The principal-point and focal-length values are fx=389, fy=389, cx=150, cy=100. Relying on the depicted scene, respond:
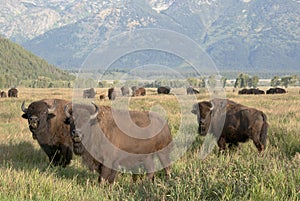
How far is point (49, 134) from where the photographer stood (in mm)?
8406

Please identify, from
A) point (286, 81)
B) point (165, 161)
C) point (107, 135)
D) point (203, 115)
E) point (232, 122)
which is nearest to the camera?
point (107, 135)

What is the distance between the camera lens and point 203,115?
10719 millimetres

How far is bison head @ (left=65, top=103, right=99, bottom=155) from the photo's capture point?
6.52 metres

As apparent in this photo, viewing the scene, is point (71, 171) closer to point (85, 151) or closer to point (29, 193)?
point (85, 151)

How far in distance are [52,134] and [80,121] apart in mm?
2040

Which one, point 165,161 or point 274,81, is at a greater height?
point 274,81

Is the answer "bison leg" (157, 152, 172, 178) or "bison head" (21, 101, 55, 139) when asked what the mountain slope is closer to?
"bison head" (21, 101, 55, 139)

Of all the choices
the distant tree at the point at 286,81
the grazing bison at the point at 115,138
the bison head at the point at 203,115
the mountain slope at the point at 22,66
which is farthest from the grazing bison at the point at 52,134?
the mountain slope at the point at 22,66

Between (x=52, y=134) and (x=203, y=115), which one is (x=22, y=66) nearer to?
(x=203, y=115)

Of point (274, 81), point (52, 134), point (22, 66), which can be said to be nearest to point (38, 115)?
point (52, 134)

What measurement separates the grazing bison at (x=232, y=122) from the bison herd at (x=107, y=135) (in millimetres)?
25

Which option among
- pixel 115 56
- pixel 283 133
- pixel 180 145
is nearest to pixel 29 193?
pixel 115 56

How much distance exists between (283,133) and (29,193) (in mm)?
7567

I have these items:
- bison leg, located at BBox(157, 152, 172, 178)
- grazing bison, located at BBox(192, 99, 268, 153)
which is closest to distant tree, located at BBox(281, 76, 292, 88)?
grazing bison, located at BBox(192, 99, 268, 153)
